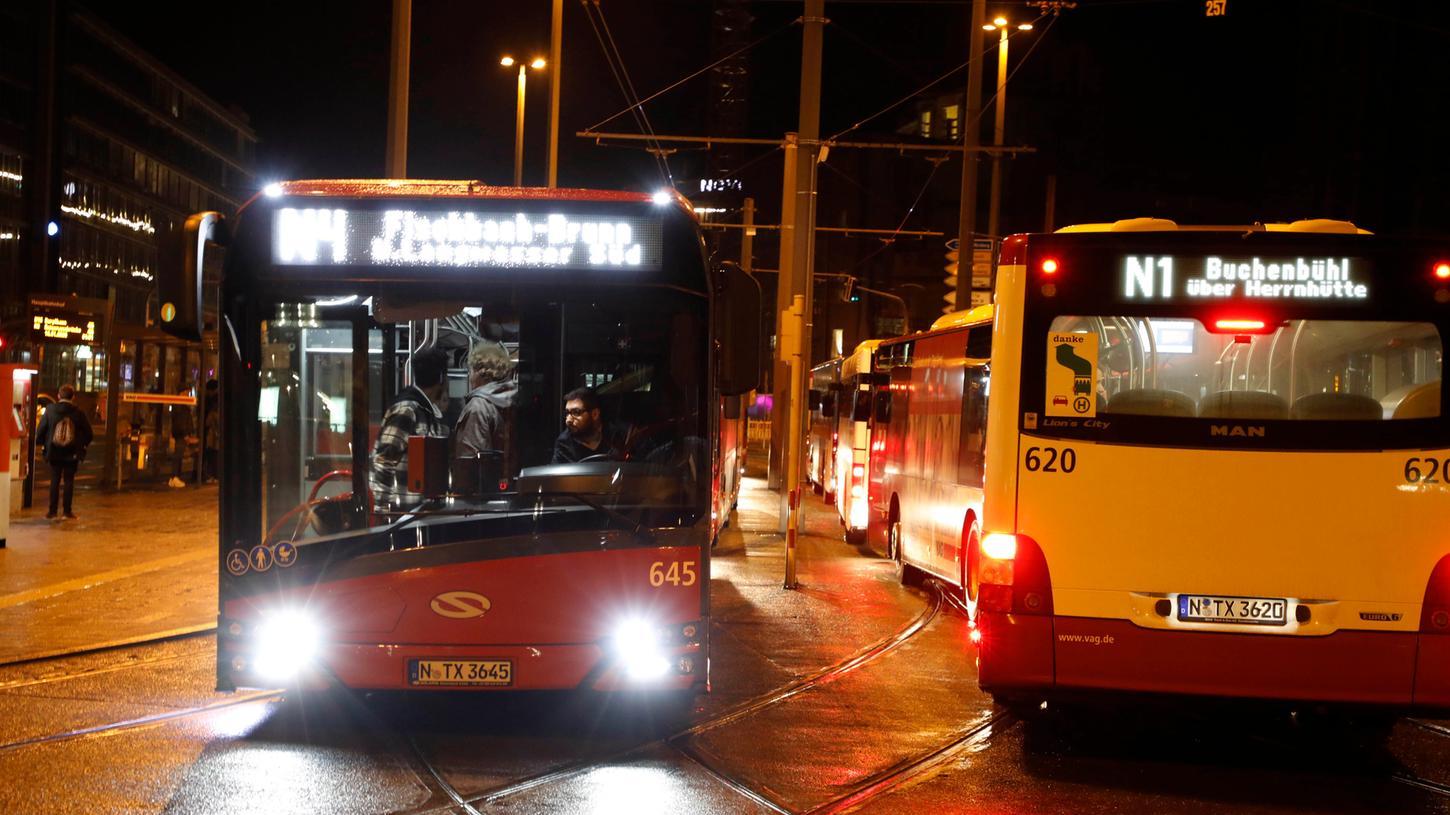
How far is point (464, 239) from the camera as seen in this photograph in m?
7.64

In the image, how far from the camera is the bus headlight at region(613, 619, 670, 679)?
24.7 ft

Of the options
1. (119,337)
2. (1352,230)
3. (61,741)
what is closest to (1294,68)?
(119,337)

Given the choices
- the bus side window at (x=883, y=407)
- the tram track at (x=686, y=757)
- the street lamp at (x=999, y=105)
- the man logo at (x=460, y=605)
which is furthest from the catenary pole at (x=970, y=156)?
the man logo at (x=460, y=605)

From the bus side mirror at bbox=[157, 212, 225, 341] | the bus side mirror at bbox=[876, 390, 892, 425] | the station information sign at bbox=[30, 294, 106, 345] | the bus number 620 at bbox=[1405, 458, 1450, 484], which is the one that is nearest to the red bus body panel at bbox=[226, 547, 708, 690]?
the bus side mirror at bbox=[157, 212, 225, 341]

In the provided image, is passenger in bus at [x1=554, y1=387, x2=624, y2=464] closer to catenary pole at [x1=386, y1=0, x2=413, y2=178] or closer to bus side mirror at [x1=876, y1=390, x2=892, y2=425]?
catenary pole at [x1=386, y1=0, x2=413, y2=178]

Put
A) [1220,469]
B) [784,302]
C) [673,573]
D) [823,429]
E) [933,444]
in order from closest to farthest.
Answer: [1220,469] < [673,573] < [933,444] < [784,302] < [823,429]

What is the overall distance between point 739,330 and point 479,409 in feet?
4.82

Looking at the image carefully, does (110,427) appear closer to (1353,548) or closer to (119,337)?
(119,337)

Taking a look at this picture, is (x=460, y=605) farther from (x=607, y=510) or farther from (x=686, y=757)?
(x=686, y=757)

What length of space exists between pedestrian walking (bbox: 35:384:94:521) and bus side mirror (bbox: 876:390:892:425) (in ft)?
34.4

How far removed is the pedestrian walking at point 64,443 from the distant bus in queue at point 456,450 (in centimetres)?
1333

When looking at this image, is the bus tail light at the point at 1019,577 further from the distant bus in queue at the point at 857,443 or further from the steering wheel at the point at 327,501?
the distant bus in queue at the point at 857,443

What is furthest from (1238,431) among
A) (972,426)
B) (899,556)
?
(899,556)

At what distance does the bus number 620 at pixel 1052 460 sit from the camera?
746cm
